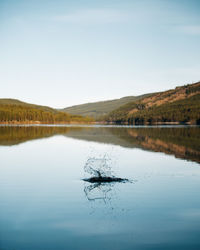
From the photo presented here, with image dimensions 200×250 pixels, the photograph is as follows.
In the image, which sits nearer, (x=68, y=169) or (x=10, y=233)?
(x=10, y=233)

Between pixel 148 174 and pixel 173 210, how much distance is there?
8.89m

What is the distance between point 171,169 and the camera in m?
23.5

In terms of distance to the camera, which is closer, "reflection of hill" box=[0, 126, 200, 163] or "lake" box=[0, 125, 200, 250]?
"lake" box=[0, 125, 200, 250]

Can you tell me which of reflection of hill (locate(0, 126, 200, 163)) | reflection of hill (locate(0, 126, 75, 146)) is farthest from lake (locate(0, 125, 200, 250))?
reflection of hill (locate(0, 126, 75, 146))

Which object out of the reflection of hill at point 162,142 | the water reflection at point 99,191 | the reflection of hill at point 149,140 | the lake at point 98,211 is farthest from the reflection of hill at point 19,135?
the water reflection at point 99,191

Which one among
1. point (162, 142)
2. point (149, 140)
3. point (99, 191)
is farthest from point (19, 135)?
point (99, 191)

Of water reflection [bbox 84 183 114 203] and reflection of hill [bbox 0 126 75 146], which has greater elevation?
reflection of hill [bbox 0 126 75 146]

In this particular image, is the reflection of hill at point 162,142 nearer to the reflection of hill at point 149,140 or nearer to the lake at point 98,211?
the reflection of hill at point 149,140

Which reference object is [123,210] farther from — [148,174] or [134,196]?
[148,174]

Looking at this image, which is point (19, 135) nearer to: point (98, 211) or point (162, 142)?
point (162, 142)

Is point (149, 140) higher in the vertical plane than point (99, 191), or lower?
higher

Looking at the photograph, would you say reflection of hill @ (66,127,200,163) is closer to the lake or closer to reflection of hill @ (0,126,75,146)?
reflection of hill @ (0,126,75,146)

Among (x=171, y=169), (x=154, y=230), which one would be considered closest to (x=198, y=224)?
(x=154, y=230)

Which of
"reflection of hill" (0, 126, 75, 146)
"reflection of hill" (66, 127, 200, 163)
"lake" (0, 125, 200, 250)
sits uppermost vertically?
"reflection of hill" (0, 126, 75, 146)
